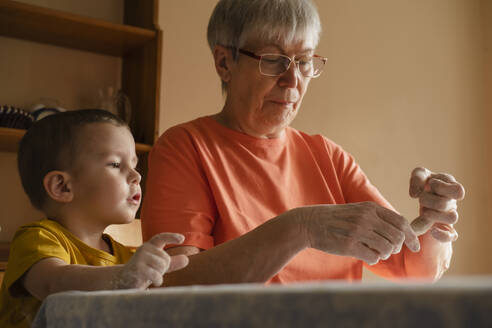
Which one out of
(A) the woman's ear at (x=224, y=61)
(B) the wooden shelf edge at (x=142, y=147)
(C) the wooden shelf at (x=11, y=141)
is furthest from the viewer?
(B) the wooden shelf edge at (x=142, y=147)

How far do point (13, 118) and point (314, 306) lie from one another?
234cm

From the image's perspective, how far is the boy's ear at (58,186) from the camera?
1112 millimetres

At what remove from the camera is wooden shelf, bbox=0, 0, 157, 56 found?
2.38 m

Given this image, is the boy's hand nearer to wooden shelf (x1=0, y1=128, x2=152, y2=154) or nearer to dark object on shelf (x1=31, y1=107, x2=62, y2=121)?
wooden shelf (x1=0, y1=128, x2=152, y2=154)

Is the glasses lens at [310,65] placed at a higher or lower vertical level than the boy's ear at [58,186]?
higher

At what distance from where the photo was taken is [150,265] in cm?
65

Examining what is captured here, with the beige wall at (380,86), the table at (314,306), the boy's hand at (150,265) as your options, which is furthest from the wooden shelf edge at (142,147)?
the table at (314,306)

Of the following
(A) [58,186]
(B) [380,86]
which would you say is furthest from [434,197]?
(B) [380,86]

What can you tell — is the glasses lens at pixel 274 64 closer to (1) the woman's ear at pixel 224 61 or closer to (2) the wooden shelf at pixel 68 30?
(1) the woman's ear at pixel 224 61

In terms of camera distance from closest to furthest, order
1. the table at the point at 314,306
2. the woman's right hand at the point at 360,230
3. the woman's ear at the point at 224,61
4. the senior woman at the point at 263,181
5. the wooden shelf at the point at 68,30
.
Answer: the table at the point at 314,306 → the woman's right hand at the point at 360,230 → the senior woman at the point at 263,181 → the woman's ear at the point at 224,61 → the wooden shelf at the point at 68,30

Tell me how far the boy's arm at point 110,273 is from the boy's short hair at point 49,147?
288 mm

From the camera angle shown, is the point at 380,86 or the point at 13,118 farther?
the point at 380,86

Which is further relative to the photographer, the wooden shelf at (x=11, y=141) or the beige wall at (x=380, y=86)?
the beige wall at (x=380, y=86)

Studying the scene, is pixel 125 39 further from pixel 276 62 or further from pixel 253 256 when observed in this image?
pixel 253 256
